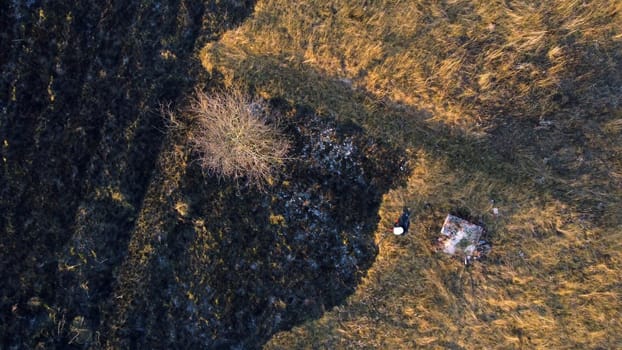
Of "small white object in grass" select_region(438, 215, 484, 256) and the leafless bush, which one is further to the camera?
the leafless bush

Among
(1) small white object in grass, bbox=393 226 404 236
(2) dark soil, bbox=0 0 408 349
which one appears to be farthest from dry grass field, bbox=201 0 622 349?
(2) dark soil, bbox=0 0 408 349

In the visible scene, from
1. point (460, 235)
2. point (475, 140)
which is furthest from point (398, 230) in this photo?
point (475, 140)

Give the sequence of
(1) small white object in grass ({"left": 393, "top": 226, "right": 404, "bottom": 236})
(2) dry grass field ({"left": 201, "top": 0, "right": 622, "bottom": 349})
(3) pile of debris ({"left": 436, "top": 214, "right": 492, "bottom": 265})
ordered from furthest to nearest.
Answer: (1) small white object in grass ({"left": 393, "top": 226, "right": 404, "bottom": 236}) < (3) pile of debris ({"left": 436, "top": 214, "right": 492, "bottom": 265}) < (2) dry grass field ({"left": 201, "top": 0, "right": 622, "bottom": 349})

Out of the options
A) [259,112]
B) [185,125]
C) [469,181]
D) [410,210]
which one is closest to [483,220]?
[469,181]

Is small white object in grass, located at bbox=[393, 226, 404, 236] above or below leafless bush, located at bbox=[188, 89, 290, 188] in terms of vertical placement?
below

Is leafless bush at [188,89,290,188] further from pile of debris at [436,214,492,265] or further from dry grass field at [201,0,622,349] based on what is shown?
pile of debris at [436,214,492,265]

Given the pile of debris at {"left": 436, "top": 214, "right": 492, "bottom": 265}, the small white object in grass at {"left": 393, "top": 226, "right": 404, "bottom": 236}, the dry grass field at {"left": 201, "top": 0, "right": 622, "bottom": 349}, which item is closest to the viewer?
the dry grass field at {"left": 201, "top": 0, "right": 622, "bottom": 349}

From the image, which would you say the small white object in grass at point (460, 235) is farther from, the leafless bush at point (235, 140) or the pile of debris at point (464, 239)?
the leafless bush at point (235, 140)
